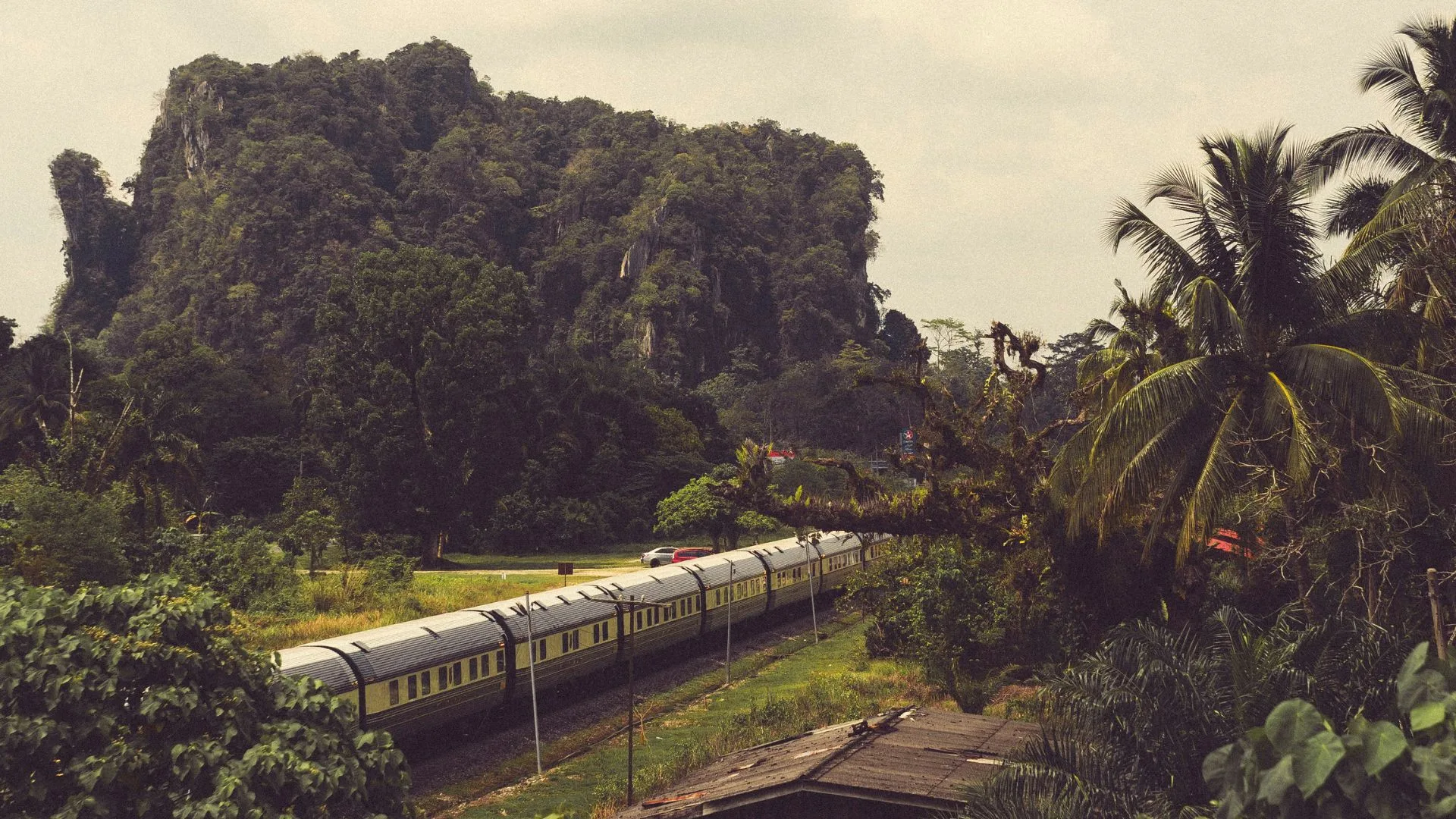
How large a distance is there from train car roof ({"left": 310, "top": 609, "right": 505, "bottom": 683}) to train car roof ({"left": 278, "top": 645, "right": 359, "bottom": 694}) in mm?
347

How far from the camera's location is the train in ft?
89.9

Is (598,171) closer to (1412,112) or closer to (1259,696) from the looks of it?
(1412,112)

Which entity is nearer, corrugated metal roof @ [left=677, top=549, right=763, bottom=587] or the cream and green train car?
the cream and green train car

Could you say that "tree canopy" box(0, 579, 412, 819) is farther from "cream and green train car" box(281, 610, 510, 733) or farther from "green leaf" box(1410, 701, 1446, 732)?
"cream and green train car" box(281, 610, 510, 733)

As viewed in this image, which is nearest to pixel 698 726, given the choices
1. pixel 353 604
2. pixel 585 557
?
pixel 353 604

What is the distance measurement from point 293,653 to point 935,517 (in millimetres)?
13119

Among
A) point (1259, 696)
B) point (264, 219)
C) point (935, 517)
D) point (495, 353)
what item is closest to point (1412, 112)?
point (935, 517)

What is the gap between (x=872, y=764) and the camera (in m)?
17.4

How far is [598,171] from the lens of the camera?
174625 millimetres

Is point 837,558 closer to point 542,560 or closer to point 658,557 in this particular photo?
point 658,557

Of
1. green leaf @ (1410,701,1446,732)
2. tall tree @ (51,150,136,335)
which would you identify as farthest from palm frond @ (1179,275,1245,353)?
tall tree @ (51,150,136,335)

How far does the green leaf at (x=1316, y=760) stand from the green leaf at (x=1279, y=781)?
0.04 meters

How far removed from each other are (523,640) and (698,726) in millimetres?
4890

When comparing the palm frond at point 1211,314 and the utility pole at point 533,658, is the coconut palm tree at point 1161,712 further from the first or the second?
the utility pole at point 533,658
